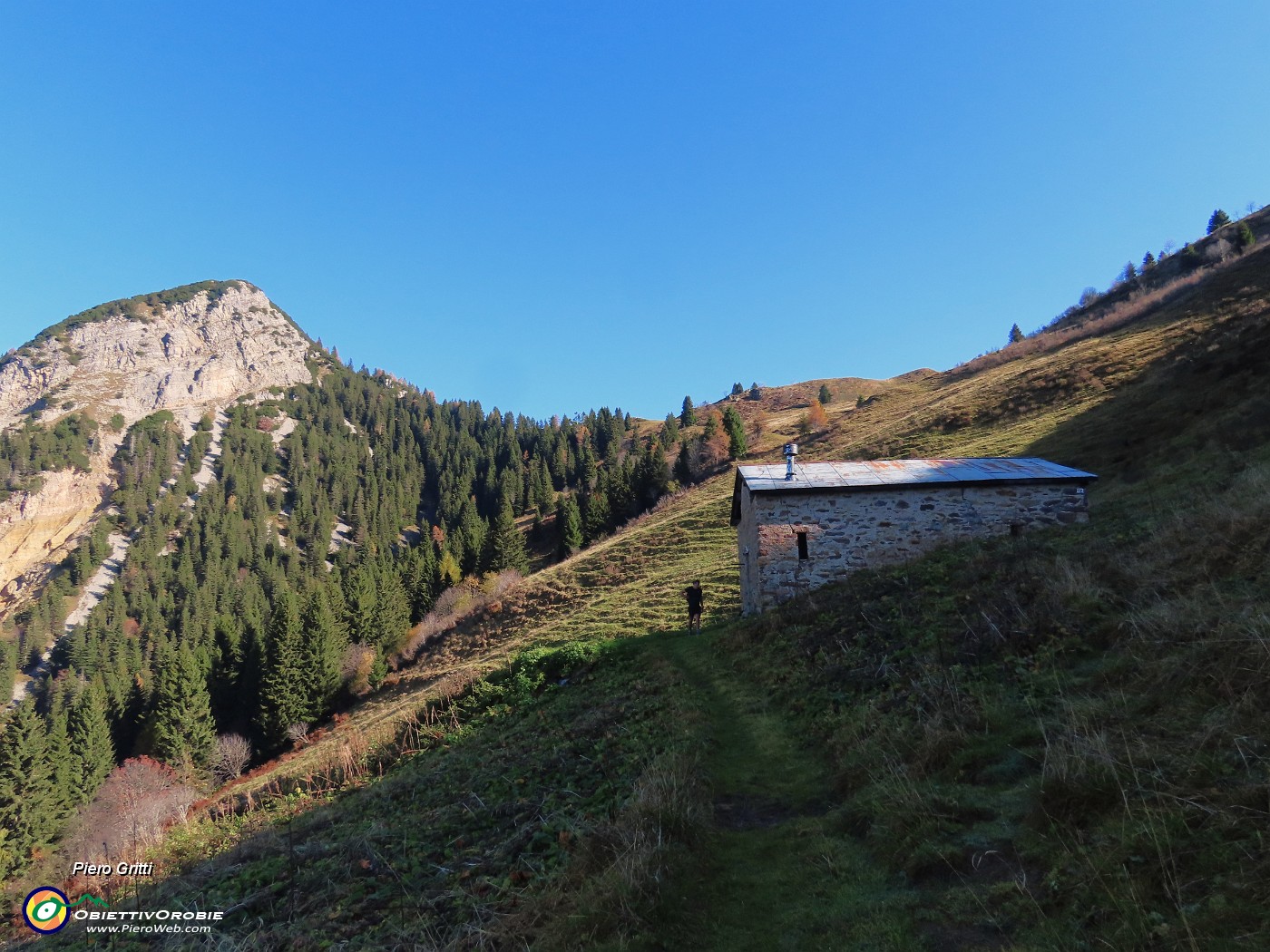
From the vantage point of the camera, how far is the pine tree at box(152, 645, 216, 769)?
47281 millimetres

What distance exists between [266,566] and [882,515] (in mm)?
147056

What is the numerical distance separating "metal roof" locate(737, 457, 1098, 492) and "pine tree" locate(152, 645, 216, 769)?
50.7m

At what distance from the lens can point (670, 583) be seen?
33469mm

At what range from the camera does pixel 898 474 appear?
21812 mm

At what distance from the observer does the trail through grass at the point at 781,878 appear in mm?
4676

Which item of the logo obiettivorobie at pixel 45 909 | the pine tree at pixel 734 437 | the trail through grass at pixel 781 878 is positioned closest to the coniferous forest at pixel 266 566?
the pine tree at pixel 734 437

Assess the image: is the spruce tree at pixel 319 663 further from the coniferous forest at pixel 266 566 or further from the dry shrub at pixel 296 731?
the dry shrub at pixel 296 731

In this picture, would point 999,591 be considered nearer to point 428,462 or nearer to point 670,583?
point 670,583

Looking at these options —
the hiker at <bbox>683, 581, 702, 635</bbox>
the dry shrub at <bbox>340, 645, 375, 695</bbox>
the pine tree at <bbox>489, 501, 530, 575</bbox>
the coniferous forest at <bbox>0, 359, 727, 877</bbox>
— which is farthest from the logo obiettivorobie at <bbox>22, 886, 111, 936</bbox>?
the pine tree at <bbox>489, 501, 530, 575</bbox>

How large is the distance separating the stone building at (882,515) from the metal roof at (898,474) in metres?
0.06

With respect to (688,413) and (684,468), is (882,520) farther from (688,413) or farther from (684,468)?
(688,413)

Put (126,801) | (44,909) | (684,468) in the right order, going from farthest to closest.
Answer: (684,468), (126,801), (44,909)

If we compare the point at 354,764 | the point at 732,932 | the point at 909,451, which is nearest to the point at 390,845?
the point at 732,932

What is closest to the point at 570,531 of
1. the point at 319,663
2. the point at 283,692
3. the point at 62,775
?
the point at 319,663
